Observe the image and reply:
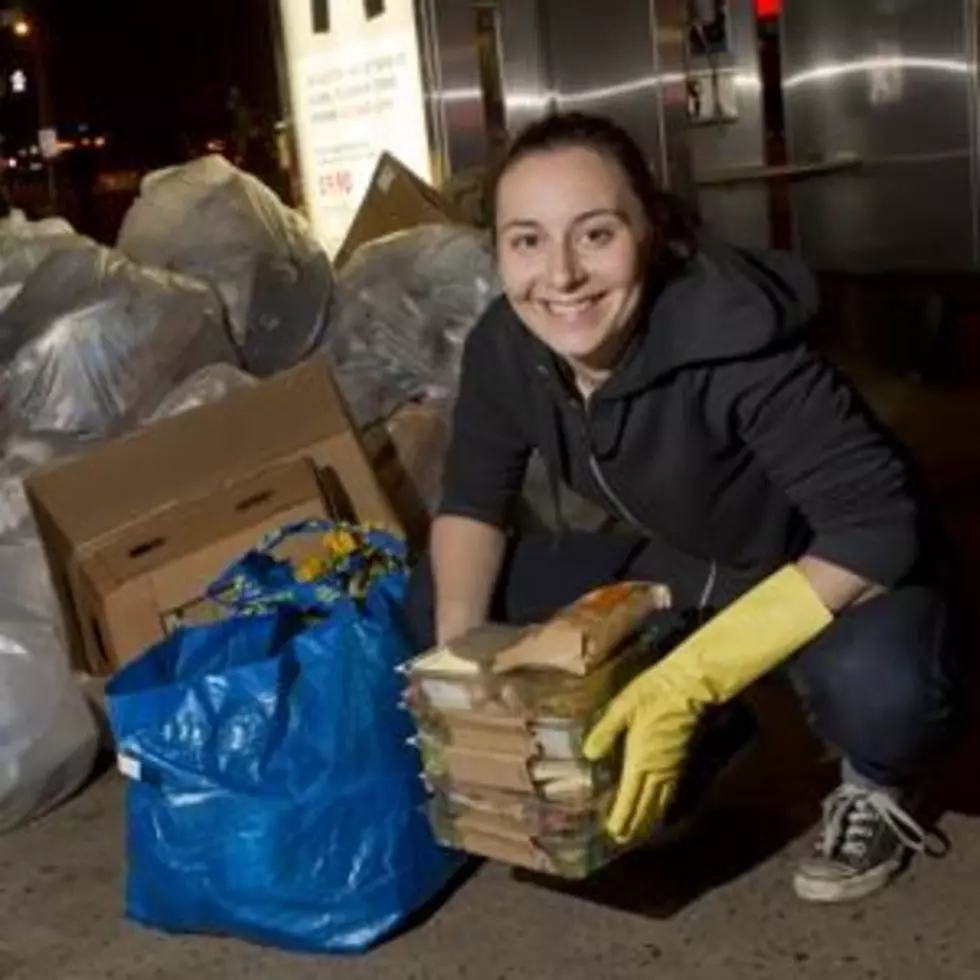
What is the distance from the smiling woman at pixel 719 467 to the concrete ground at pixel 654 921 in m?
0.08

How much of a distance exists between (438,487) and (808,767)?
983 mm

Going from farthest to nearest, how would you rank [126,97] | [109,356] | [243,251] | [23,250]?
[126,97] < [243,251] < [23,250] < [109,356]

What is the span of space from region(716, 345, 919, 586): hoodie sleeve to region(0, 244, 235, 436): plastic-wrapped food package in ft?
6.01

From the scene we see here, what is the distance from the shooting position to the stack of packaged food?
2102 mm

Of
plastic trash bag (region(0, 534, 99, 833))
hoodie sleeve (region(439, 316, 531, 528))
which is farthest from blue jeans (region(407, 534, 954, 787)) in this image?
plastic trash bag (region(0, 534, 99, 833))

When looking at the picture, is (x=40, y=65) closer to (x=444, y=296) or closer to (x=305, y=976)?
(x=444, y=296)

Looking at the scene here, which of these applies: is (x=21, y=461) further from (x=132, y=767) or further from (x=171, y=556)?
(x=132, y=767)

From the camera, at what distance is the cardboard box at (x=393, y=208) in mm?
4430

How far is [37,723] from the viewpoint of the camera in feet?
9.77

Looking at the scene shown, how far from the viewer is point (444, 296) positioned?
12.7 ft

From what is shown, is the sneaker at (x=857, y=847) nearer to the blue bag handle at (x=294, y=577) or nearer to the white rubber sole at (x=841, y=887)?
the white rubber sole at (x=841, y=887)

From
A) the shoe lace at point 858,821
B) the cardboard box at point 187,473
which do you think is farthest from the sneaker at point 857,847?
the cardboard box at point 187,473

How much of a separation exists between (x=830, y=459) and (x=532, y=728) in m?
0.50

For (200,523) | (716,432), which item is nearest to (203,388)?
(200,523)
